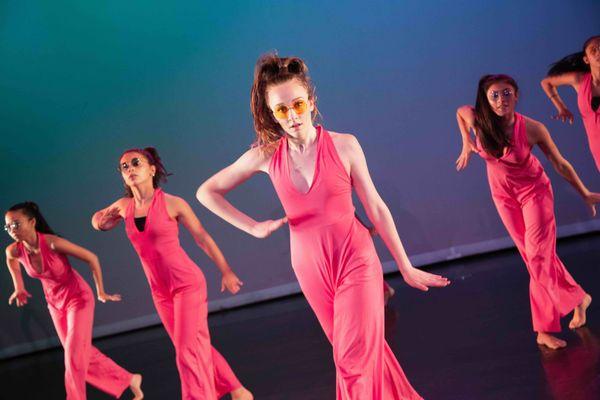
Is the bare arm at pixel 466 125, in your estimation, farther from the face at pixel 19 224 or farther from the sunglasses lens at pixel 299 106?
the face at pixel 19 224

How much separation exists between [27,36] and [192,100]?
2.03 meters

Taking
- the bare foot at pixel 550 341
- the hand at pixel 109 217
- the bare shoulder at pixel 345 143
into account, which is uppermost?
the bare shoulder at pixel 345 143

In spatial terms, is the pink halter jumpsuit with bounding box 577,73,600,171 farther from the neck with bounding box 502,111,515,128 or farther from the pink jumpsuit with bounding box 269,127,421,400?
the pink jumpsuit with bounding box 269,127,421,400

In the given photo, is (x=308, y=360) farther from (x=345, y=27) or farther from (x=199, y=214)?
(x=345, y=27)

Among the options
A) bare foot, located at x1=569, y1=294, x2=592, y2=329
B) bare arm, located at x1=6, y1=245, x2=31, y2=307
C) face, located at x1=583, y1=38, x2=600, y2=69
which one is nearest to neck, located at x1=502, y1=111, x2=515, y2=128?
face, located at x1=583, y1=38, x2=600, y2=69

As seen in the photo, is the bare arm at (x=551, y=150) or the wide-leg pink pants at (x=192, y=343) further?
the bare arm at (x=551, y=150)

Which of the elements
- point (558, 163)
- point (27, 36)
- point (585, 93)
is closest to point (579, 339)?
point (558, 163)

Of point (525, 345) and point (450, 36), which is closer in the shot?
point (525, 345)

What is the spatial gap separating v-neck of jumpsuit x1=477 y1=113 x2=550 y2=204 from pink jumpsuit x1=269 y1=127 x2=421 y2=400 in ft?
5.89

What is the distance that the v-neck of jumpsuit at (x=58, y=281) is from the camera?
16.3 ft

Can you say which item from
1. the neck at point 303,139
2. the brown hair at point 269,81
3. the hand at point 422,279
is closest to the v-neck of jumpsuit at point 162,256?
the brown hair at point 269,81

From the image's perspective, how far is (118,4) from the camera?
769cm

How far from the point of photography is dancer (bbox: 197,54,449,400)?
2812mm

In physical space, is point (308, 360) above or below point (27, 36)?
below
